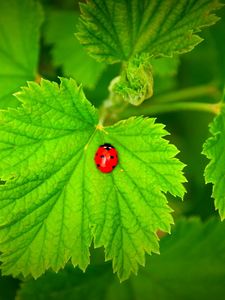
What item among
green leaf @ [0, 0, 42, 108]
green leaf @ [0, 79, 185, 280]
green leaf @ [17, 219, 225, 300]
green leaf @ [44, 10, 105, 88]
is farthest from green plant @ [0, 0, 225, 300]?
green leaf @ [17, 219, 225, 300]

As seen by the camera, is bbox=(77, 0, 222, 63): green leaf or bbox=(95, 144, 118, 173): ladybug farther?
bbox=(77, 0, 222, 63): green leaf

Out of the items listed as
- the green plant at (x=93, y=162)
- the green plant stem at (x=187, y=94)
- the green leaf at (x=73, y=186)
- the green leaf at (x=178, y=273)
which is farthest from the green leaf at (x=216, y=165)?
the green plant stem at (x=187, y=94)

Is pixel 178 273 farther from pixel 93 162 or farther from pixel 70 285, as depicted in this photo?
pixel 93 162

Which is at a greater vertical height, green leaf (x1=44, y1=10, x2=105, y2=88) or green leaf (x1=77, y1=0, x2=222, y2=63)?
green leaf (x1=44, y1=10, x2=105, y2=88)

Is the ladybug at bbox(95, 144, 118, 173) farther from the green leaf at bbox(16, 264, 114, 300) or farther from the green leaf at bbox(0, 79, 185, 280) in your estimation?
the green leaf at bbox(16, 264, 114, 300)

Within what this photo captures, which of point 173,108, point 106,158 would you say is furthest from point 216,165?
point 173,108

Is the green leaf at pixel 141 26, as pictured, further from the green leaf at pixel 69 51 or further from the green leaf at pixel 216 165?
the green leaf at pixel 69 51

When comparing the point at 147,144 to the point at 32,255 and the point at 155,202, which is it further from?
the point at 32,255

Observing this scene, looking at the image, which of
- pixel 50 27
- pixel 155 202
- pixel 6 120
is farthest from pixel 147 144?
pixel 50 27
